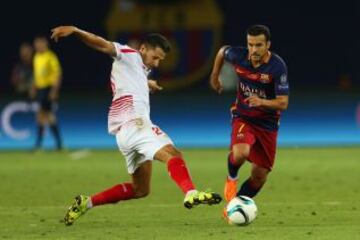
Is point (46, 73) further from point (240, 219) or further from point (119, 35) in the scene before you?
point (240, 219)

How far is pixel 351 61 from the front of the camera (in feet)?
67.5

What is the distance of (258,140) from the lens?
9.78 m

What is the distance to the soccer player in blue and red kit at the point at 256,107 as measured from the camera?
9438mm

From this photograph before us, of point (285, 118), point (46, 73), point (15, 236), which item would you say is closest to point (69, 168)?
point (46, 73)

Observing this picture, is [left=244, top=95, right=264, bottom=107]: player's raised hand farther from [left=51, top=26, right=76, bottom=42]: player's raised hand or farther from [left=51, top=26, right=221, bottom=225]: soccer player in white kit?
[left=51, top=26, right=76, bottom=42]: player's raised hand

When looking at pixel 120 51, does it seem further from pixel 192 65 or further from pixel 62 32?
pixel 192 65

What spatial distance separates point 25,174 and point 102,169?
1195mm

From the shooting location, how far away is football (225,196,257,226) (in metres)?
8.87

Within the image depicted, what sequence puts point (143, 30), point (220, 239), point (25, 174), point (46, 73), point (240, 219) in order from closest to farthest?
point (220, 239) → point (240, 219) → point (25, 174) → point (46, 73) → point (143, 30)

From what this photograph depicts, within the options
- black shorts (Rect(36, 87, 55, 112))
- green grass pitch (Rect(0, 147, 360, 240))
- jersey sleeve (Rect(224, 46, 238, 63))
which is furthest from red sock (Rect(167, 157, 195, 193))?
black shorts (Rect(36, 87, 55, 112))

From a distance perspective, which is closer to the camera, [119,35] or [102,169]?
[102,169]

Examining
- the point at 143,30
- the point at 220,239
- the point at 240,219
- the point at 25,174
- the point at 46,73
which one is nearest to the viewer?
the point at 220,239

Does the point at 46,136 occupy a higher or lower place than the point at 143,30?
lower

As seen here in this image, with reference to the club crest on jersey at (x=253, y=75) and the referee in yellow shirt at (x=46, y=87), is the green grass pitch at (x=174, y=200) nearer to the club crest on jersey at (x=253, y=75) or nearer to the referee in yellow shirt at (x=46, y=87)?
the referee in yellow shirt at (x=46, y=87)
